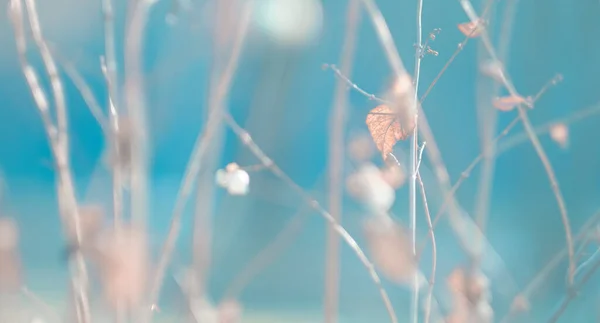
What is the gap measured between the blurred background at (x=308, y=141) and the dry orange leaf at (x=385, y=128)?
1.36 m

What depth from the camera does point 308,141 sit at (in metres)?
2.88

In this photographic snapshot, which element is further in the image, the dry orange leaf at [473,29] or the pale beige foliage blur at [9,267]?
the pale beige foliage blur at [9,267]

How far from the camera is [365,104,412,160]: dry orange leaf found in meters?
1.19

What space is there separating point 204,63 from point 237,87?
0.55 feet

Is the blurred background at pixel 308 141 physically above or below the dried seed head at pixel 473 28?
above

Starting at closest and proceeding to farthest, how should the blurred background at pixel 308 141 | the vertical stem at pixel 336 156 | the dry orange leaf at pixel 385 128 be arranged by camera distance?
the dry orange leaf at pixel 385 128 → the vertical stem at pixel 336 156 → the blurred background at pixel 308 141

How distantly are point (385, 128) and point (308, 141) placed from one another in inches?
66.4

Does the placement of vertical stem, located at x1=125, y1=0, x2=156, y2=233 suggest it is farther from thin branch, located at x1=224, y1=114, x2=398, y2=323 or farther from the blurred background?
the blurred background

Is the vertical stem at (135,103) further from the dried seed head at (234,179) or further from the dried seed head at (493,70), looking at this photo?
the dried seed head at (493,70)

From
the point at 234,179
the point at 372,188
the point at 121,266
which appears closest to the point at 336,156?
the point at 372,188

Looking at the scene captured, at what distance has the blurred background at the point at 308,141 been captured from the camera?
8.77ft

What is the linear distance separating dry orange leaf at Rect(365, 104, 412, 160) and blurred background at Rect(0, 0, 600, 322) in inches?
53.7

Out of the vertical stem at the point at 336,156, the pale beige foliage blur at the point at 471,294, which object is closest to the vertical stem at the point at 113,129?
the vertical stem at the point at 336,156

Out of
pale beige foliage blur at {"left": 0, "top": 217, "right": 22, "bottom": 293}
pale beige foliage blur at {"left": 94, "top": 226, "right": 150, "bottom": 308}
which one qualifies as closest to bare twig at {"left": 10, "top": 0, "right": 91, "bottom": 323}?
pale beige foliage blur at {"left": 94, "top": 226, "right": 150, "bottom": 308}
